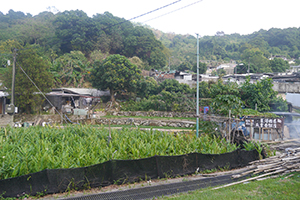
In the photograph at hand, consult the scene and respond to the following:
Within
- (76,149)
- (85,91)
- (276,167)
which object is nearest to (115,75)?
(85,91)

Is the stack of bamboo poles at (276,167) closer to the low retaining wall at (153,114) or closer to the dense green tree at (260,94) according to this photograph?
the dense green tree at (260,94)

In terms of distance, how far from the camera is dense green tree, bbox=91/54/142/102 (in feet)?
89.4

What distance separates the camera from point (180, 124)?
21.8m

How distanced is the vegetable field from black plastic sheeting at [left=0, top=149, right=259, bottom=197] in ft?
2.56

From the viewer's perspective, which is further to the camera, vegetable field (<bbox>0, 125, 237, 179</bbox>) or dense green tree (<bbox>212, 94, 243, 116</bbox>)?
dense green tree (<bbox>212, 94, 243, 116</bbox>)

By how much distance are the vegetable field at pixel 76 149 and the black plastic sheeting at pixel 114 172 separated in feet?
2.56

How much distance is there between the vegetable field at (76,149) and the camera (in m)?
7.32

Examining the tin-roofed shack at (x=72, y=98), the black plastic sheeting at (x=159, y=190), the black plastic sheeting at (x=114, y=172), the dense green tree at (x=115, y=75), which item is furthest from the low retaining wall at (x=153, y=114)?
the black plastic sheeting at (x=159, y=190)

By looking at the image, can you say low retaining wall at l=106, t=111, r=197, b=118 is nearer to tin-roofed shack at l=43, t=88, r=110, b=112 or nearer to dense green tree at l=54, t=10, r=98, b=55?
tin-roofed shack at l=43, t=88, r=110, b=112

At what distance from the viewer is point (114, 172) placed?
7301mm

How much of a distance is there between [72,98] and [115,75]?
5.68 m

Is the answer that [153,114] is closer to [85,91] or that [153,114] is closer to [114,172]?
[85,91]

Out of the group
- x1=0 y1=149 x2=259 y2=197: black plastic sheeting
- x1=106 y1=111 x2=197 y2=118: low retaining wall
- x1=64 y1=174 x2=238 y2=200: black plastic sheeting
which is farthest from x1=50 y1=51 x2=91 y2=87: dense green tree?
x1=64 y1=174 x2=238 y2=200: black plastic sheeting

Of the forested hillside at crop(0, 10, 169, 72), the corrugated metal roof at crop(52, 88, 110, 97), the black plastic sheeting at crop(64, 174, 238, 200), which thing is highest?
the forested hillside at crop(0, 10, 169, 72)
